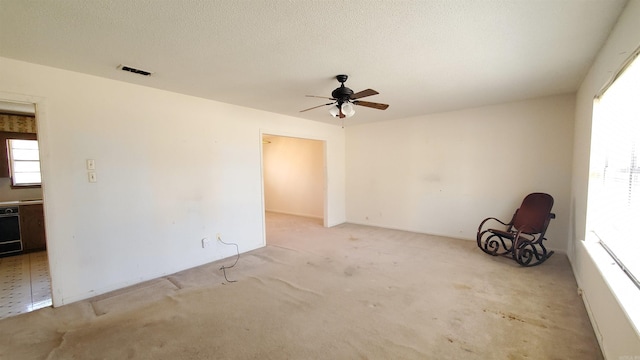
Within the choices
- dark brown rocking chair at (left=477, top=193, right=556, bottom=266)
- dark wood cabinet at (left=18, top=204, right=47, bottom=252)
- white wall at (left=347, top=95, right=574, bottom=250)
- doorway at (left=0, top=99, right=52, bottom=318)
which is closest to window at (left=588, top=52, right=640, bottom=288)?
dark brown rocking chair at (left=477, top=193, right=556, bottom=266)

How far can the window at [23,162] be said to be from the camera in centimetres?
430

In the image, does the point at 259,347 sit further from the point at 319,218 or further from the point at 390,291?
the point at 319,218

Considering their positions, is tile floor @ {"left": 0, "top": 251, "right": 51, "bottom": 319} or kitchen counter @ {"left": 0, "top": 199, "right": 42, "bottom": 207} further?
kitchen counter @ {"left": 0, "top": 199, "right": 42, "bottom": 207}

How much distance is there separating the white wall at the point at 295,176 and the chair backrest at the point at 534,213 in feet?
13.3

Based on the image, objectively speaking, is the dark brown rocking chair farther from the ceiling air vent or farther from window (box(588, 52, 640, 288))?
the ceiling air vent

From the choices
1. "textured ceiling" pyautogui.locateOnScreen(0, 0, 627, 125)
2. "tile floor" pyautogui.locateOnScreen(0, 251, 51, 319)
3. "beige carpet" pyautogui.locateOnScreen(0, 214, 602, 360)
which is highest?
"textured ceiling" pyautogui.locateOnScreen(0, 0, 627, 125)

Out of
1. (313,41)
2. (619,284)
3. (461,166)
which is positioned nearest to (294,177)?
(461,166)

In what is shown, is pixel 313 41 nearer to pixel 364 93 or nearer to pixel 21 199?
pixel 364 93

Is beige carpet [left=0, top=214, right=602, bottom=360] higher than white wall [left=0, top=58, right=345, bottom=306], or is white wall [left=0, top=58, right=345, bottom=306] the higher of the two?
white wall [left=0, top=58, right=345, bottom=306]

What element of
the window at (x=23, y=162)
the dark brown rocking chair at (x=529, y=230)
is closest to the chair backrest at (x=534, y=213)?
the dark brown rocking chair at (x=529, y=230)

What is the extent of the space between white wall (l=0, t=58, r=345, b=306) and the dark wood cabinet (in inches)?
94.7

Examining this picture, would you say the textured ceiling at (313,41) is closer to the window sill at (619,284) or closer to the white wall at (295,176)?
the window sill at (619,284)

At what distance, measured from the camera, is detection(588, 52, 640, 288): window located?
1646mm

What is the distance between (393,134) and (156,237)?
4502 mm
